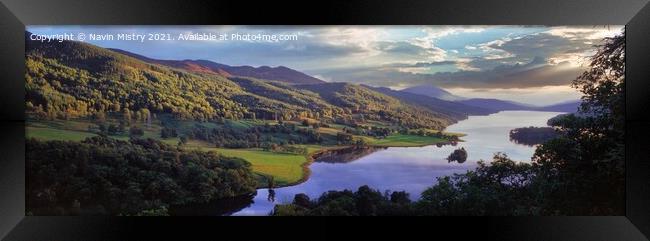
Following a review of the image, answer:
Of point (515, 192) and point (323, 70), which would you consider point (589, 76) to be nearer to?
point (515, 192)

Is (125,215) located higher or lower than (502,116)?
lower

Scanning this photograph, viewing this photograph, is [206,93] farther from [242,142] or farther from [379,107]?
[379,107]

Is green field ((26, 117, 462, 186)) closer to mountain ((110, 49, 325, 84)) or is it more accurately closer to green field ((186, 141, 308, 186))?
green field ((186, 141, 308, 186))

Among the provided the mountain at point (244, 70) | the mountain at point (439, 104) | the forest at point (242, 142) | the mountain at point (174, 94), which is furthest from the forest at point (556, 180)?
the mountain at point (244, 70)

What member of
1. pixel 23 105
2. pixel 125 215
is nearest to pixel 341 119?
pixel 125 215

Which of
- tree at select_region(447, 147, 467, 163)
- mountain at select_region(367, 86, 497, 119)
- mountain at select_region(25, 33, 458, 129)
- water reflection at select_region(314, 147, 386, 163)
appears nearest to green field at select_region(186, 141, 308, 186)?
water reflection at select_region(314, 147, 386, 163)
